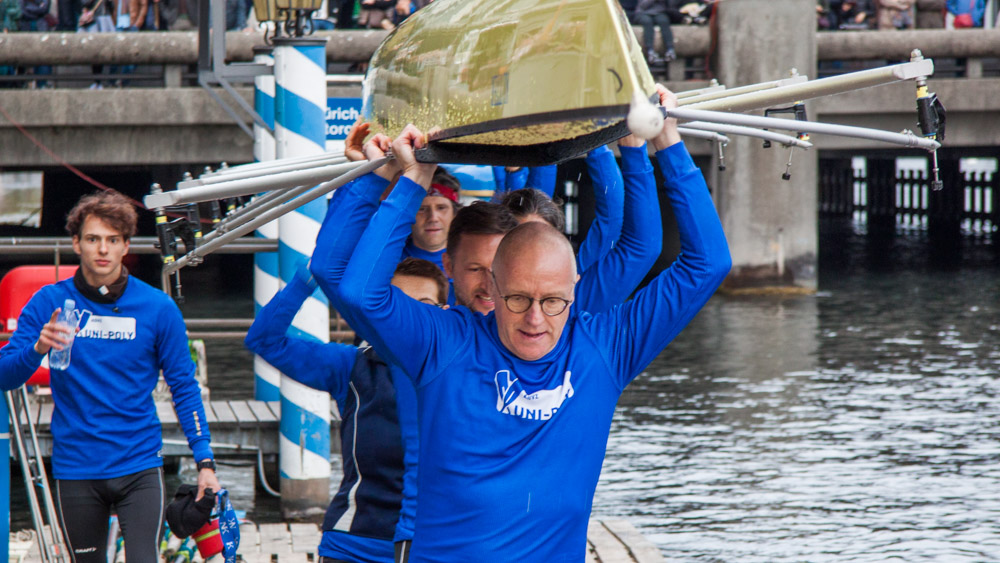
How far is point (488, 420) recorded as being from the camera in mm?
3115

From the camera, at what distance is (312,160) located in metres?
3.64

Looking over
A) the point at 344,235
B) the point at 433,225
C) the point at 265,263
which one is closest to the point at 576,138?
the point at 344,235

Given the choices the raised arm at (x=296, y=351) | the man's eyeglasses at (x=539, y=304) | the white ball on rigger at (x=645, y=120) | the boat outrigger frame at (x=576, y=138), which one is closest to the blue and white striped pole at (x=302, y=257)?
the raised arm at (x=296, y=351)

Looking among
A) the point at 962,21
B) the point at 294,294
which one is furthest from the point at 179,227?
the point at 962,21

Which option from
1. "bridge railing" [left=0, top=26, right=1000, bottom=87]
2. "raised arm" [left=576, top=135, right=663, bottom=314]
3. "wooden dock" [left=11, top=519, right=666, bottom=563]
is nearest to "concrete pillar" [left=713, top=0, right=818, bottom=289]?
"bridge railing" [left=0, top=26, right=1000, bottom=87]

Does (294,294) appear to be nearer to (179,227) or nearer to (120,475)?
(179,227)

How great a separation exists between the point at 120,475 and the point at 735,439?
629 cm

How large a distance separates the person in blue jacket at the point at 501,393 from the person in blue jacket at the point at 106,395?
7.80 feet

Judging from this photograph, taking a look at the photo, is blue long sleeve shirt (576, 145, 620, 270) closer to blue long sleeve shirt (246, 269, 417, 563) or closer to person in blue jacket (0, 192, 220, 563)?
blue long sleeve shirt (246, 269, 417, 563)

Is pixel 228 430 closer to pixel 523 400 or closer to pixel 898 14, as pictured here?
pixel 523 400

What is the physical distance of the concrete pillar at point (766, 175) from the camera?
807 inches

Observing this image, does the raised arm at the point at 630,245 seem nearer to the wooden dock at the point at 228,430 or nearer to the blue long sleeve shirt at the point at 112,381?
the blue long sleeve shirt at the point at 112,381

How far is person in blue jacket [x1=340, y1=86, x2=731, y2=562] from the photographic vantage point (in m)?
3.09

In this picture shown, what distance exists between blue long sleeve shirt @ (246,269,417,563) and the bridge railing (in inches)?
505
